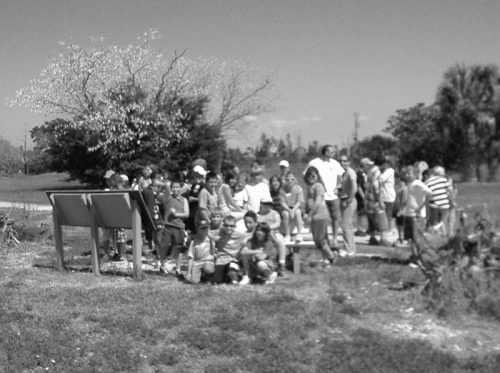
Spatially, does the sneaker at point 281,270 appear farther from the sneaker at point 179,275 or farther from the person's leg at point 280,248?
the sneaker at point 179,275

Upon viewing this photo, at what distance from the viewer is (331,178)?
1025cm

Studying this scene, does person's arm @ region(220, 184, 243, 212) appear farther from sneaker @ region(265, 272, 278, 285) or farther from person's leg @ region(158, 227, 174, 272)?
sneaker @ region(265, 272, 278, 285)

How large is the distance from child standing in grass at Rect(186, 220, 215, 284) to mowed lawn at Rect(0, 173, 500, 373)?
0.73ft

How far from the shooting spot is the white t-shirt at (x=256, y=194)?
32.0 feet

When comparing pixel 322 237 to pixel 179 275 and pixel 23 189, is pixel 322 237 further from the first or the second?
pixel 23 189

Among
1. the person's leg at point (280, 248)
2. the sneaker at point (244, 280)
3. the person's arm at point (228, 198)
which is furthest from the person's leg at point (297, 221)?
the sneaker at point (244, 280)

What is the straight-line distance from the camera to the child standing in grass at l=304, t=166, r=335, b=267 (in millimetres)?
8867

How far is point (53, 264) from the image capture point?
1020 cm

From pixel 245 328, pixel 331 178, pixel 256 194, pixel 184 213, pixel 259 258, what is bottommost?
pixel 245 328

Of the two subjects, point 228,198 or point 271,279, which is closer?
point 271,279

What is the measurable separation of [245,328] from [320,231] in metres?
2.85

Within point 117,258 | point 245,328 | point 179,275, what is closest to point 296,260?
point 179,275

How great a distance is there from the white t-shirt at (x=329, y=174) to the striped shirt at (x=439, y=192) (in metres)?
1.39

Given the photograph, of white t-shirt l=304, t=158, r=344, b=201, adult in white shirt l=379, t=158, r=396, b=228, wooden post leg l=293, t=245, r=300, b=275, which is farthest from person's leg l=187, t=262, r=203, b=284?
adult in white shirt l=379, t=158, r=396, b=228
